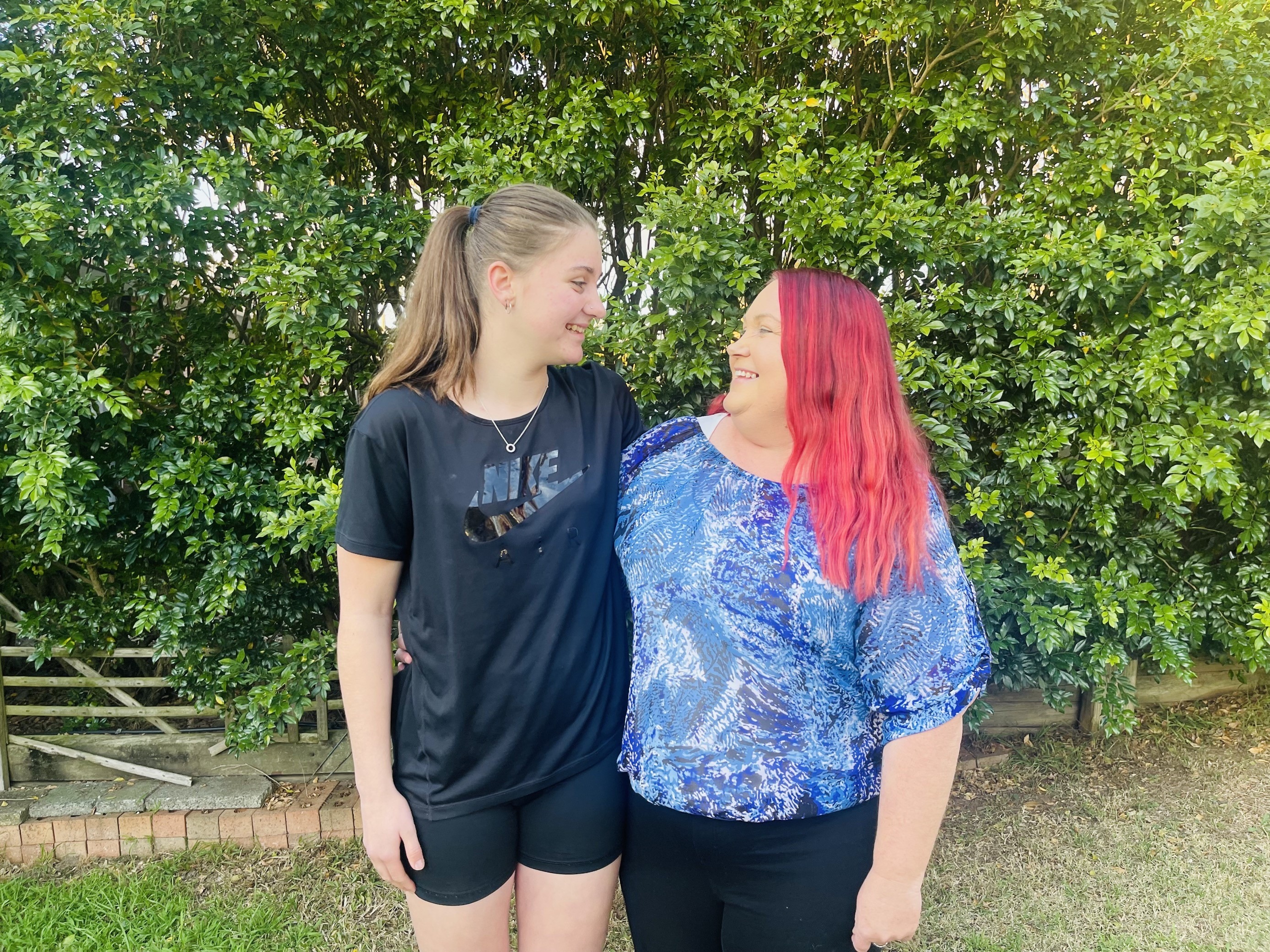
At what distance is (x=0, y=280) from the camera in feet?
8.42

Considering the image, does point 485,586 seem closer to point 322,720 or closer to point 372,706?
point 372,706

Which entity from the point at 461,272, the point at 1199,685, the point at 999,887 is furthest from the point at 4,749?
the point at 1199,685

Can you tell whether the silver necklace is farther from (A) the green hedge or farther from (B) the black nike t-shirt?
(A) the green hedge

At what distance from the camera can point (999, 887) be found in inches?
121

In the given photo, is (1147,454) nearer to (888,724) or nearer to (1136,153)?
(1136,153)

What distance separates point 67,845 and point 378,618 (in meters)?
2.68

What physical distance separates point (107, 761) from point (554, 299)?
326 cm

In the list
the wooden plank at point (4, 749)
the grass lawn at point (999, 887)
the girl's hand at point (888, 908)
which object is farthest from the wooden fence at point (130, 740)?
the girl's hand at point (888, 908)

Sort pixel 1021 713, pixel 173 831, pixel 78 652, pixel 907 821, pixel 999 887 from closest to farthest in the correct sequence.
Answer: pixel 907 821 < pixel 999 887 < pixel 173 831 < pixel 78 652 < pixel 1021 713

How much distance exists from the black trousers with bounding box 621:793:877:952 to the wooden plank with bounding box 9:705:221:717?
2721mm

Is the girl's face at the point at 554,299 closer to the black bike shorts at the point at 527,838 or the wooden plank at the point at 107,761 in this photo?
the black bike shorts at the point at 527,838

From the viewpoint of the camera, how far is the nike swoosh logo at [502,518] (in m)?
1.57

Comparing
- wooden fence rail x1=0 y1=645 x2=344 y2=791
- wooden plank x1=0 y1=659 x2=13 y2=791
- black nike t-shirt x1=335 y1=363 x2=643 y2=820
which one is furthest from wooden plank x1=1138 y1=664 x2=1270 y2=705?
wooden plank x1=0 y1=659 x2=13 y2=791

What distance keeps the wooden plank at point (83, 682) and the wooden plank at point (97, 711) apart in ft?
0.31
